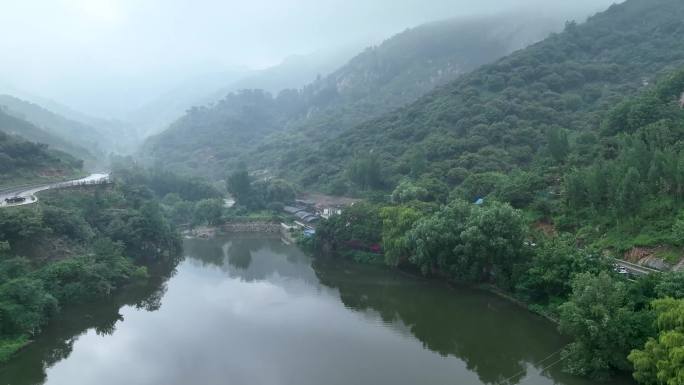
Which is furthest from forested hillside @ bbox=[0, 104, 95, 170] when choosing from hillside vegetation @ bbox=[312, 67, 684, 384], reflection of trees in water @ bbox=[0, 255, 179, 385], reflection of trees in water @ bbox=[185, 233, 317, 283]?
hillside vegetation @ bbox=[312, 67, 684, 384]

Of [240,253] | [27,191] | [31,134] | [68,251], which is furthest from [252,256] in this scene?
[31,134]

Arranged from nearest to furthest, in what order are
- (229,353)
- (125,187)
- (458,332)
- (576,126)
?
(229,353) < (458,332) < (125,187) < (576,126)

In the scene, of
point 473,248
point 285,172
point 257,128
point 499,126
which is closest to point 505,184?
point 473,248

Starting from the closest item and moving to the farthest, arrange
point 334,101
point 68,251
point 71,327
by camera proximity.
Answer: point 71,327 < point 68,251 < point 334,101

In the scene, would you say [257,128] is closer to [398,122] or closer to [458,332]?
[398,122]

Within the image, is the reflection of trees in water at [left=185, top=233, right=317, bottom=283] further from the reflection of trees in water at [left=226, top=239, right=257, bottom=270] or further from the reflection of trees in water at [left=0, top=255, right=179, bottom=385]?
the reflection of trees in water at [left=0, top=255, right=179, bottom=385]

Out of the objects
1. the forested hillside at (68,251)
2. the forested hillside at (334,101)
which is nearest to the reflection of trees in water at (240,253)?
the forested hillside at (68,251)

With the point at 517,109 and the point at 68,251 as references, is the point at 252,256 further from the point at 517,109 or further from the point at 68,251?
the point at 517,109
